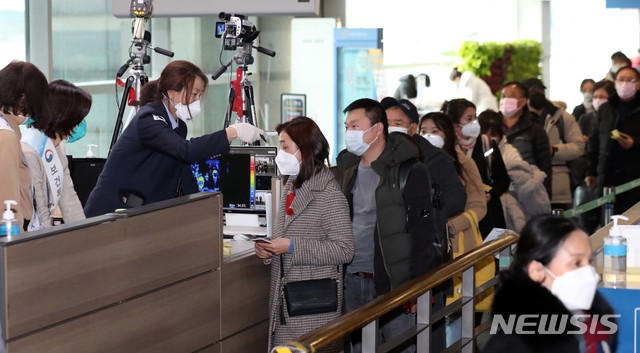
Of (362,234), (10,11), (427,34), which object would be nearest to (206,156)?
(362,234)

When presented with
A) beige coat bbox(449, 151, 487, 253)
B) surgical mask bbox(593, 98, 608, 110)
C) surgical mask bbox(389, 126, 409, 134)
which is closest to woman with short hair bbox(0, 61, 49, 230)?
surgical mask bbox(389, 126, 409, 134)

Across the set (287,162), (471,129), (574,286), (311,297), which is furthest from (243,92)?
(574,286)

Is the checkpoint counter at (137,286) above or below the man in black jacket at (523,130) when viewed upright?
below

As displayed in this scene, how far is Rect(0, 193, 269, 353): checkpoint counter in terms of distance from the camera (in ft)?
11.6

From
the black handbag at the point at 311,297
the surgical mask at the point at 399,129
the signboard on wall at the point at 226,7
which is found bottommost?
the black handbag at the point at 311,297

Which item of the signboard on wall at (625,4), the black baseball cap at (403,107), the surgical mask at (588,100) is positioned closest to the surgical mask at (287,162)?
the black baseball cap at (403,107)

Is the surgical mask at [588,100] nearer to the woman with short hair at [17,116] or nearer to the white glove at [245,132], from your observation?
the white glove at [245,132]

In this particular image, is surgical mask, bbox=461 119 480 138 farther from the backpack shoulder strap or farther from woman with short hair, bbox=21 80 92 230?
woman with short hair, bbox=21 80 92 230

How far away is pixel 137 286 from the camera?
13.4 feet

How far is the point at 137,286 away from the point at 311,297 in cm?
77

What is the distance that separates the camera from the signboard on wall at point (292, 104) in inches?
498

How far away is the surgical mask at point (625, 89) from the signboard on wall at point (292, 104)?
4319mm

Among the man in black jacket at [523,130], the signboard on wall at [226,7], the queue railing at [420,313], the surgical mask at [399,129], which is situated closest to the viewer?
the queue railing at [420,313]

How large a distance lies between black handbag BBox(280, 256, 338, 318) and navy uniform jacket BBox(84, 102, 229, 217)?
786 mm
